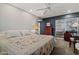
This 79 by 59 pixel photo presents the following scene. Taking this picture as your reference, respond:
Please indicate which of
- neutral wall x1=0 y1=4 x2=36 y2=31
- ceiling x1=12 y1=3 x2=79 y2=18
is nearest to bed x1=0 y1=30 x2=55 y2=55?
neutral wall x1=0 y1=4 x2=36 y2=31

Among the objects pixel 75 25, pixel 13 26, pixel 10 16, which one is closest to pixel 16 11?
pixel 10 16

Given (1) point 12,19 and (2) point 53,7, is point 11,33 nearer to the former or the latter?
(1) point 12,19

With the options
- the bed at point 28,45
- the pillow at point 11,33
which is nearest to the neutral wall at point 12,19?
the pillow at point 11,33

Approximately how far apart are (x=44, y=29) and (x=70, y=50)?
61cm

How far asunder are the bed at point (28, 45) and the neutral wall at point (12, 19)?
7.8 inches

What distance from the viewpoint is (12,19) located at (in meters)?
2.13

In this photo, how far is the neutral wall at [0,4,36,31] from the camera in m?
2.13

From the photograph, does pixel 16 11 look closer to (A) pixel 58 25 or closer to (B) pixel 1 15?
(B) pixel 1 15

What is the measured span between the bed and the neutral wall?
0.20 m

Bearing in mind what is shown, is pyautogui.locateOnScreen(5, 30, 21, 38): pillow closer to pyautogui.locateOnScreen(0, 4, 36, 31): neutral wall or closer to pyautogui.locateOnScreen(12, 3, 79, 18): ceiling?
pyautogui.locateOnScreen(0, 4, 36, 31): neutral wall
